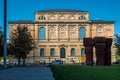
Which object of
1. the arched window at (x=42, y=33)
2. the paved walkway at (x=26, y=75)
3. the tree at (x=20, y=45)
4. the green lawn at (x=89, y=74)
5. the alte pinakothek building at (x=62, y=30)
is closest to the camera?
the green lawn at (x=89, y=74)

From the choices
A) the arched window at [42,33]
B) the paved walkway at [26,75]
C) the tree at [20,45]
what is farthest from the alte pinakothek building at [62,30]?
the paved walkway at [26,75]

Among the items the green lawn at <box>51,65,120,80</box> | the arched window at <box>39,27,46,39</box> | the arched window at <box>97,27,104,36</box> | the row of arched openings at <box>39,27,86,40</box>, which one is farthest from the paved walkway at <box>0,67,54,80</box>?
the arched window at <box>97,27,104,36</box>

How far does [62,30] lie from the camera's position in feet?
431

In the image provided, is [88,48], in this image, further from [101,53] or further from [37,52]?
[37,52]

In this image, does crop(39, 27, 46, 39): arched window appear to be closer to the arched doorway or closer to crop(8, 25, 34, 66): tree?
the arched doorway

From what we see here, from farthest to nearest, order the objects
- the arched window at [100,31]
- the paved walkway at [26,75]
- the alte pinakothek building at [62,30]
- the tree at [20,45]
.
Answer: the arched window at [100,31] < the alte pinakothek building at [62,30] < the tree at [20,45] < the paved walkway at [26,75]

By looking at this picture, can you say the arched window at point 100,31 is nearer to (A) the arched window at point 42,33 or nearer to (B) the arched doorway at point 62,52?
(B) the arched doorway at point 62,52

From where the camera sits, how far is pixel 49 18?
131 m

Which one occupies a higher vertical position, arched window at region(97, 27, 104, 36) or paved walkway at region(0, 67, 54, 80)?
arched window at region(97, 27, 104, 36)

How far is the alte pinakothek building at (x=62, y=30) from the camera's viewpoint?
130 meters

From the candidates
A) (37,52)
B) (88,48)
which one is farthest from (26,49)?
(37,52)

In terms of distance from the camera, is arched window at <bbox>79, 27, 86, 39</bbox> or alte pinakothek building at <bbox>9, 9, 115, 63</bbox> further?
arched window at <bbox>79, 27, 86, 39</bbox>

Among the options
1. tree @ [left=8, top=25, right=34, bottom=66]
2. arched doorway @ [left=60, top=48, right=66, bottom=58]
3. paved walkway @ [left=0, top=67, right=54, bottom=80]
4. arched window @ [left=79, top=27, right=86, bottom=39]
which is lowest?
arched doorway @ [left=60, top=48, right=66, bottom=58]

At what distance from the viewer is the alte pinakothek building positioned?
425 ft
